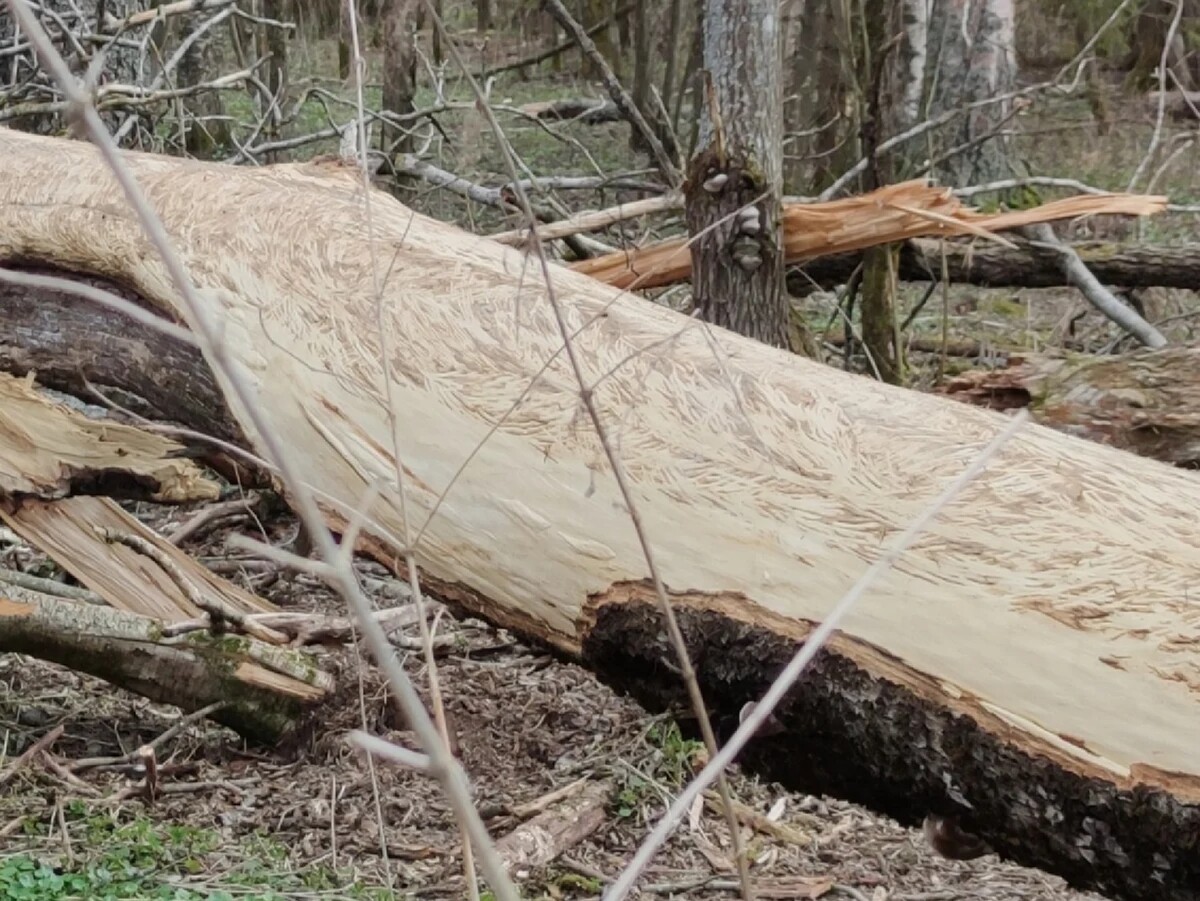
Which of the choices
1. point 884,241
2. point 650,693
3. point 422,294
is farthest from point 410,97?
point 650,693

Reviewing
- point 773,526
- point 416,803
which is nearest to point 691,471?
point 773,526

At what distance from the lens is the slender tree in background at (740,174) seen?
13.4ft

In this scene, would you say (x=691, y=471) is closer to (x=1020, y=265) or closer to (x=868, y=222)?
(x=868, y=222)

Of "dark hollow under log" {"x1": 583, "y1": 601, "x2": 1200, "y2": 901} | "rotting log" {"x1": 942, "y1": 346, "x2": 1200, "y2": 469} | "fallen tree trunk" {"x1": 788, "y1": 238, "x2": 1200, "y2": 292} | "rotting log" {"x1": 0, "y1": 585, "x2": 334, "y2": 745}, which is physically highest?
"fallen tree trunk" {"x1": 788, "y1": 238, "x2": 1200, "y2": 292}

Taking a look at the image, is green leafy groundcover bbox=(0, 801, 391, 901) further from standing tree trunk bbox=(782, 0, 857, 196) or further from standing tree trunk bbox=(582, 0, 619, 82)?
standing tree trunk bbox=(582, 0, 619, 82)

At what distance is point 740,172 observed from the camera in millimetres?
4074

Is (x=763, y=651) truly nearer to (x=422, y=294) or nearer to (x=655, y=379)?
(x=655, y=379)

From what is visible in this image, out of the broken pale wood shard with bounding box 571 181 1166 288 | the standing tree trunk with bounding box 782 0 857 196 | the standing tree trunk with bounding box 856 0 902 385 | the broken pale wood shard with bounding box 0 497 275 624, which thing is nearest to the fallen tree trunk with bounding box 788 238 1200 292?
the standing tree trunk with bounding box 856 0 902 385

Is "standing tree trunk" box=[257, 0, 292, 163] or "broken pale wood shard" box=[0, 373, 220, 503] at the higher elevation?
"standing tree trunk" box=[257, 0, 292, 163]

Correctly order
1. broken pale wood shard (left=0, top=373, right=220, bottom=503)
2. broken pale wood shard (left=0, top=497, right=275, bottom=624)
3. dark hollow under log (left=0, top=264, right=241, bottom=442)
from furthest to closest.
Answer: broken pale wood shard (left=0, top=497, right=275, bottom=624), broken pale wood shard (left=0, top=373, right=220, bottom=503), dark hollow under log (left=0, top=264, right=241, bottom=442)

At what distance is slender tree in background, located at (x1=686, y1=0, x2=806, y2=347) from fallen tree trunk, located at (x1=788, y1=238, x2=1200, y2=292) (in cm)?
78

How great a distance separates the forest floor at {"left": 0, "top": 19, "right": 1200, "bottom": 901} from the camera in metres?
2.76

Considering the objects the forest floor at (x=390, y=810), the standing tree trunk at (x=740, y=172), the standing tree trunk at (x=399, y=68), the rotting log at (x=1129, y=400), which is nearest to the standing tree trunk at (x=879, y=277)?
the standing tree trunk at (x=740, y=172)

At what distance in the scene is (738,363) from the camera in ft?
8.23
